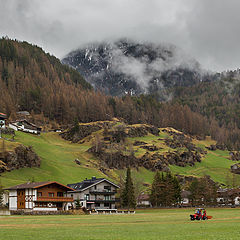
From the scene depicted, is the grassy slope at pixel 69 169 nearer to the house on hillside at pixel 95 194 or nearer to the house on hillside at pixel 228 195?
the house on hillside at pixel 95 194

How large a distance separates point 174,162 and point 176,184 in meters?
76.3

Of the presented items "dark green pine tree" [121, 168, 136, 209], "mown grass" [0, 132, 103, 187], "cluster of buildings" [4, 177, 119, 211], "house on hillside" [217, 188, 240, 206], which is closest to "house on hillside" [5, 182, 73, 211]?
"cluster of buildings" [4, 177, 119, 211]

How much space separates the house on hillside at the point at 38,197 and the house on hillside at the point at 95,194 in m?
11.4

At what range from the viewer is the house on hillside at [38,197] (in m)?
89.4

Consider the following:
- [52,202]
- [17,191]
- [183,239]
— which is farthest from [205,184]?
[183,239]

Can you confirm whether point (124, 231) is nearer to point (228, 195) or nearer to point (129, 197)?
point (129, 197)

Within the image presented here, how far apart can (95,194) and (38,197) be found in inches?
903

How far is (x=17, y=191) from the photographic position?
9294cm

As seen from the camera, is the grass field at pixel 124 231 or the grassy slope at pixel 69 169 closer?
the grass field at pixel 124 231

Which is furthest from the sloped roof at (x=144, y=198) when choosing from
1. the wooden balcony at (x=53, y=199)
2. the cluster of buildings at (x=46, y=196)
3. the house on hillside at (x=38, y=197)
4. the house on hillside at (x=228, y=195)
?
the wooden balcony at (x=53, y=199)

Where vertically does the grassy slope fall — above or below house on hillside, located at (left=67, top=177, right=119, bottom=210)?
above

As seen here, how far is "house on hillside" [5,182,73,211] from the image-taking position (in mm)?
89438

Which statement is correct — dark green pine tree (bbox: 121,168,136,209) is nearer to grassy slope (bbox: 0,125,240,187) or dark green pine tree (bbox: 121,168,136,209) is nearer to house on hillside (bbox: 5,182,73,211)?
house on hillside (bbox: 5,182,73,211)

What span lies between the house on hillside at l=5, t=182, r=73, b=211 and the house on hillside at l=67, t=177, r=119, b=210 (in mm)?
11437
